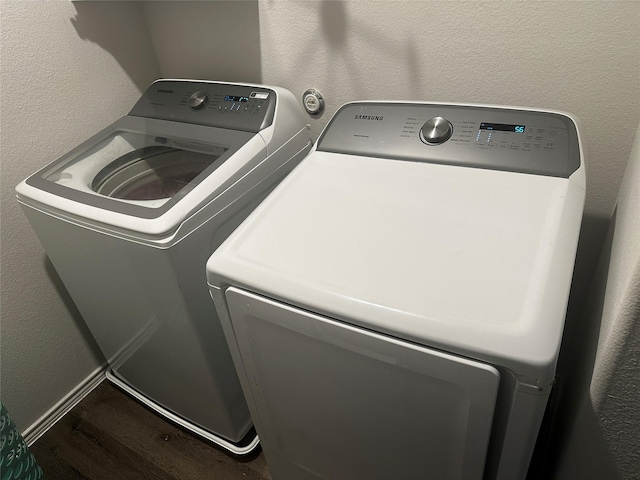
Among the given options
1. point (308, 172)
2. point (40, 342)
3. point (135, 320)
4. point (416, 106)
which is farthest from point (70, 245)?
point (416, 106)

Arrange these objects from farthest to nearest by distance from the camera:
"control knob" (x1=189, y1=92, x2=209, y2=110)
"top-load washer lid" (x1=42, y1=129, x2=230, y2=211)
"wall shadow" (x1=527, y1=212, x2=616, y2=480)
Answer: "control knob" (x1=189, y1=92, x2=209, y2=110) < "top-load washer lid" (x1=42, y1=129, x2=230, y2=211) < "wall shadow" (x1=527, y1=212, x2=616, y2=480)

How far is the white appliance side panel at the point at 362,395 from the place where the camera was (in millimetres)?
691

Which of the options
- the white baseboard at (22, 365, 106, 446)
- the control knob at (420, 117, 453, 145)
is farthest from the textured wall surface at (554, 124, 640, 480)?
the white baseboard at (22, 365, 106, 446)

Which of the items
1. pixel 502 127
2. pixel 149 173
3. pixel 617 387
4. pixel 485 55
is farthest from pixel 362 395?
pixel 149 173

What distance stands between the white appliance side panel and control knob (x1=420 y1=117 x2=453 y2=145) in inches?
21.6

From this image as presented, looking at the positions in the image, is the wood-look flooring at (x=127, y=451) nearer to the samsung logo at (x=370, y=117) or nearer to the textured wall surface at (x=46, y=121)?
the textured wall surface at (x=46, y=121)

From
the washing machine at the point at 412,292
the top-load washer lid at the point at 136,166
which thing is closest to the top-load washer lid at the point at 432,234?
the washing machine at the point at 412,292

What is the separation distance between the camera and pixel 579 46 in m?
0.99

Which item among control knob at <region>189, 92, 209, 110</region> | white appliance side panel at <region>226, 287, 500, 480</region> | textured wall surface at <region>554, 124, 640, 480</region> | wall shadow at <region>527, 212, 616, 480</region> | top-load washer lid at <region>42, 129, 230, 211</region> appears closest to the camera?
textured wall surface at <region>554, 124, 640, 480</region>

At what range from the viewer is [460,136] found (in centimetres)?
103

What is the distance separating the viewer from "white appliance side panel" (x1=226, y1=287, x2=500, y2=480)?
0.69m

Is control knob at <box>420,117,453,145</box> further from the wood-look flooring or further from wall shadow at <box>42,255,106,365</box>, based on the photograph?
wall shadow at <box>42,255,106,365</box>

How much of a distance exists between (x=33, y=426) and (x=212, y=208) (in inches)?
45.3

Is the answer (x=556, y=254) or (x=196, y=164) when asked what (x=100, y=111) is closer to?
(x=196, y=164)
